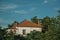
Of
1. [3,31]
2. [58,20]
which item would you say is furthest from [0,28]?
[58,20]

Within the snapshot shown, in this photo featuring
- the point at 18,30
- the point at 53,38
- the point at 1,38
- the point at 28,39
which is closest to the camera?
the point at 53,38

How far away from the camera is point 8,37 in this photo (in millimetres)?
57375

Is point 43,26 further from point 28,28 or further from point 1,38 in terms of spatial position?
point 1,38

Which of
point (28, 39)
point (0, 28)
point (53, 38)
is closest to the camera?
point (53, 38)

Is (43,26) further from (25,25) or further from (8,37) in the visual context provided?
(8,37)

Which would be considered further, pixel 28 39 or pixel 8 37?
pixel 28 39

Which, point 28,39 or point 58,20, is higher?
point 58,20

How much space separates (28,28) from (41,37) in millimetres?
22315

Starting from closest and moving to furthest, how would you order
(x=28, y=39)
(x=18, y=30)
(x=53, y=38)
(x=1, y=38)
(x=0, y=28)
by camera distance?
(x=53, y=38)
(x=1, y=38)
(x=0, y=28)
(x=28, y=39)
(x=18, y=30)

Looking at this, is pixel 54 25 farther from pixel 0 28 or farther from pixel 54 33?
pixel 0 28

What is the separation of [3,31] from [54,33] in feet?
40.1

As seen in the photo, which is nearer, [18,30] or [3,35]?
[3,35]

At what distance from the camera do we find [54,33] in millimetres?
51188

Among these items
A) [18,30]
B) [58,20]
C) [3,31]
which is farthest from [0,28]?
[18,30]
